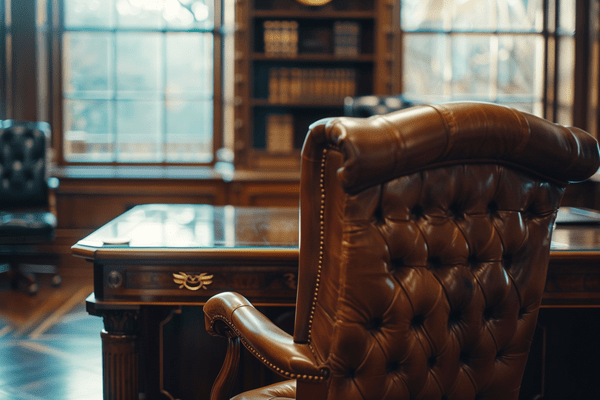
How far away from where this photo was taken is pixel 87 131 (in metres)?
4.80

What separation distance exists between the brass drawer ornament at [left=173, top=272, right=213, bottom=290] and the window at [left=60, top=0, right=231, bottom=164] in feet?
10.7

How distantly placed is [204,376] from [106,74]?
11.9 feet

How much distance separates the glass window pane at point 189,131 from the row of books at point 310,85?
61cm

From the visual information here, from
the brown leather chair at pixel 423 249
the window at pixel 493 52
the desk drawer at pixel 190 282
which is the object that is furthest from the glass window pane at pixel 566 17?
the brown leather chair at pixel 423 249

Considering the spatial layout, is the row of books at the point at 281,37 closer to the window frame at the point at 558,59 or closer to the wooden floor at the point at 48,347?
the window frame at the point at 558,59

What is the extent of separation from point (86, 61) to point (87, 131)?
22.7 inches

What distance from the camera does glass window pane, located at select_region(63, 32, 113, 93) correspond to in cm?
473

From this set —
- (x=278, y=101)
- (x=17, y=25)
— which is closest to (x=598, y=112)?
(x=278, y=101)

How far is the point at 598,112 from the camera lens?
4.63m

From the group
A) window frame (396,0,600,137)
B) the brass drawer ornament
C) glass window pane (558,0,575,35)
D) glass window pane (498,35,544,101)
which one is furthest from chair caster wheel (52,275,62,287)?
glass window pane (558,0,575,35)

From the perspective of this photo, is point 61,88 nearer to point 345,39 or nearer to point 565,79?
point 345,39

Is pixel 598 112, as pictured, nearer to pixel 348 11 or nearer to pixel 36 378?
pixel 348 11

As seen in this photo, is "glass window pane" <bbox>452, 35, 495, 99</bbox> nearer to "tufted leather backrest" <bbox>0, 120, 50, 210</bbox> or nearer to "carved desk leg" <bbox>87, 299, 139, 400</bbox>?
"tufted leather backrest" <bbox>0, 120, 50, 210</bbox>

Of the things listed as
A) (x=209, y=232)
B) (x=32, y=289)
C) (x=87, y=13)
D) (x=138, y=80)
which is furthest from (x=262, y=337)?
(x=87, y=13)
